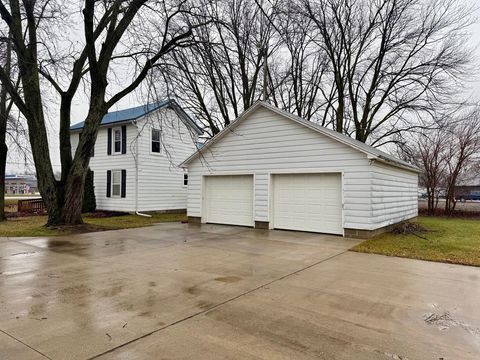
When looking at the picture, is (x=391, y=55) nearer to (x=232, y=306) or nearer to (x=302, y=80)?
(x=302, y=80)

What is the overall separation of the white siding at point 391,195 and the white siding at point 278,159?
500 millimetres

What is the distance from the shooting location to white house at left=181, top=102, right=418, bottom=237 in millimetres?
9859

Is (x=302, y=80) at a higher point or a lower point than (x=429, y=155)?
higher

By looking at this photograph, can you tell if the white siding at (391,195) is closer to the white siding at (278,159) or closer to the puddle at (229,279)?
the white siding at (278,159)

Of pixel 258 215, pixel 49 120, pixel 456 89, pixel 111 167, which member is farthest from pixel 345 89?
pixel 49 120

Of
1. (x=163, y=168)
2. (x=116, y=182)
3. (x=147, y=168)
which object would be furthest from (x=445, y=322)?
(x=116, y=182)

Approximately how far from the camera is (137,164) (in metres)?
17.1

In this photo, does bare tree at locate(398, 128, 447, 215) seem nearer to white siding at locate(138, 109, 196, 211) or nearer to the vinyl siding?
white siding at locate(138, 109, 196, 211)

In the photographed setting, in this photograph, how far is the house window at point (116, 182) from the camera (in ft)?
58.6

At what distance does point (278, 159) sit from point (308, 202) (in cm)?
191

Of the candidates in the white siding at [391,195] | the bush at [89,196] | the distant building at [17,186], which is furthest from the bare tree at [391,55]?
the distant building at [17,186]

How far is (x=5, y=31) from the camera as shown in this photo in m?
11.9

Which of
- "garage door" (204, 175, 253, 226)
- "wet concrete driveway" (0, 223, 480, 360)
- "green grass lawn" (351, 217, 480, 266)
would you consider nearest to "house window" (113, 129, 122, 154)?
"garage door" (204, 175, 253, 226)

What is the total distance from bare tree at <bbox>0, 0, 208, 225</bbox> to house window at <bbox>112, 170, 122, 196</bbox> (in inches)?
242
